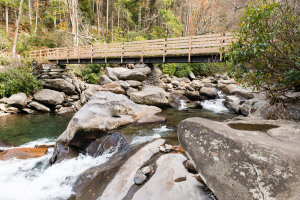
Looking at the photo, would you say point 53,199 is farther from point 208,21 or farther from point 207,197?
point 208,21

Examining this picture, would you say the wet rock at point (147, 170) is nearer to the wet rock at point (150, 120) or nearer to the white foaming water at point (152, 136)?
the white foaming water at point (152, 136)

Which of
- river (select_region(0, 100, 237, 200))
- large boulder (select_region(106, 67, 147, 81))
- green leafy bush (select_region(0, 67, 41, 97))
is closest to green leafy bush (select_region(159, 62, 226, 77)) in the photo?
large boulder (select_region(106, 67, 147, 81))

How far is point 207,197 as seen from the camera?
9.95ft

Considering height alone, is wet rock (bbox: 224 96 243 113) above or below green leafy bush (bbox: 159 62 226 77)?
below

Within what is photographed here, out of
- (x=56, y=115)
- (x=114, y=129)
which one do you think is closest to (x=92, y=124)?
(x=114, y=129)

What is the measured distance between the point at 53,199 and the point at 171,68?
23191 mm

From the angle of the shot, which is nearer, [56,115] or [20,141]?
[20,141]

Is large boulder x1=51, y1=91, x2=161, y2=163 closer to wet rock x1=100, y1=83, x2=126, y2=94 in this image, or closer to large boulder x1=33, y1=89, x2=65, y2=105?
wet rock x1=100, y1=83, x2=126, y2=94

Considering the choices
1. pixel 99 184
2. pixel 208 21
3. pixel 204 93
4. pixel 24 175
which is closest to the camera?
pixel 99 184

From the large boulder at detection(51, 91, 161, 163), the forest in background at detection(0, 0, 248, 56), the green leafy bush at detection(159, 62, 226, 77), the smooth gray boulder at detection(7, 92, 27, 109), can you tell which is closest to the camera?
the large boulder at detection(51, 91, 161, 163)

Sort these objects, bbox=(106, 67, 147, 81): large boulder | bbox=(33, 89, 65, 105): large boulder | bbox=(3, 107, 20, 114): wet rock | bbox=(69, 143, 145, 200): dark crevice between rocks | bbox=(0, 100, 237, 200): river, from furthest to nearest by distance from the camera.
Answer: bbox=(106, 67, 147, 81): large boulder < bbox=(33, 89, 65, 105): large boulder < bbox=(3, 107, 20, 114): wet rock < bbox=(0, 100, 237, 200): river < bbox=(69, 143, 145, 200): dark crevice between rocks

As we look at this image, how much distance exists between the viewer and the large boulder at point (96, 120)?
21.6 feet

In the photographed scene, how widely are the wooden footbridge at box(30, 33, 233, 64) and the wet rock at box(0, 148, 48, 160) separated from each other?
852cm

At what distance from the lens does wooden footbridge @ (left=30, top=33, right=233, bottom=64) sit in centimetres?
1061
